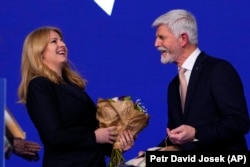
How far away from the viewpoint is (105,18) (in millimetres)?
3641

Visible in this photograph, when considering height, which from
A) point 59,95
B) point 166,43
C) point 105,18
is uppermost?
point 105,18

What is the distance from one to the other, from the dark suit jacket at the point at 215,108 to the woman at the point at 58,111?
0.89 ft

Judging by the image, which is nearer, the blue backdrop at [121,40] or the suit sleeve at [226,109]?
the suit sleeve at [226,109]

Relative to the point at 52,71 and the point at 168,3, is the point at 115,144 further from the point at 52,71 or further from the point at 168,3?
the point at 168,3

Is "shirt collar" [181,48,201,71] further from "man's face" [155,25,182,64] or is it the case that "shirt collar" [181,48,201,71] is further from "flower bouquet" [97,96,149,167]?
"flower bouquet" [97,96,149,167]

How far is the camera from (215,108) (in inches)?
101

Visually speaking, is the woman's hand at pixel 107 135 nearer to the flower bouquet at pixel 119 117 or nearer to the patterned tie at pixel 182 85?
the flower bouquet at pixel 119 117

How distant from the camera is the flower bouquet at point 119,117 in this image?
2.62m

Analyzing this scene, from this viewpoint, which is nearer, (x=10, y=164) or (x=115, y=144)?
(x=115, y=144)

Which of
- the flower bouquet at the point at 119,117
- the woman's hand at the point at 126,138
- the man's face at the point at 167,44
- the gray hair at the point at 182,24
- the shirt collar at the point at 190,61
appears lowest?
the woman's hand at the point at 126,138

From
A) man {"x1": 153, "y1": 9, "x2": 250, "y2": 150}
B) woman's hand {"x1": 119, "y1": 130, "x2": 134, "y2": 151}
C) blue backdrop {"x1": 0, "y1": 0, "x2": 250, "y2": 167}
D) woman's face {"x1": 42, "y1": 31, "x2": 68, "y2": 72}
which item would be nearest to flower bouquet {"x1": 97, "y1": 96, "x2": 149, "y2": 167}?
woman's hand {"x1": 119, "y1": 130, "x2": 134, "y2": 151}

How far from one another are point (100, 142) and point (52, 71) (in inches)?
13.6

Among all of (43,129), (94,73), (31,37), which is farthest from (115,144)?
(94,73)

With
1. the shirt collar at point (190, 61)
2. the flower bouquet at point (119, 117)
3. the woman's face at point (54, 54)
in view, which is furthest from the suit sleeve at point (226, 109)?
the woman's face at point (54, 54)
